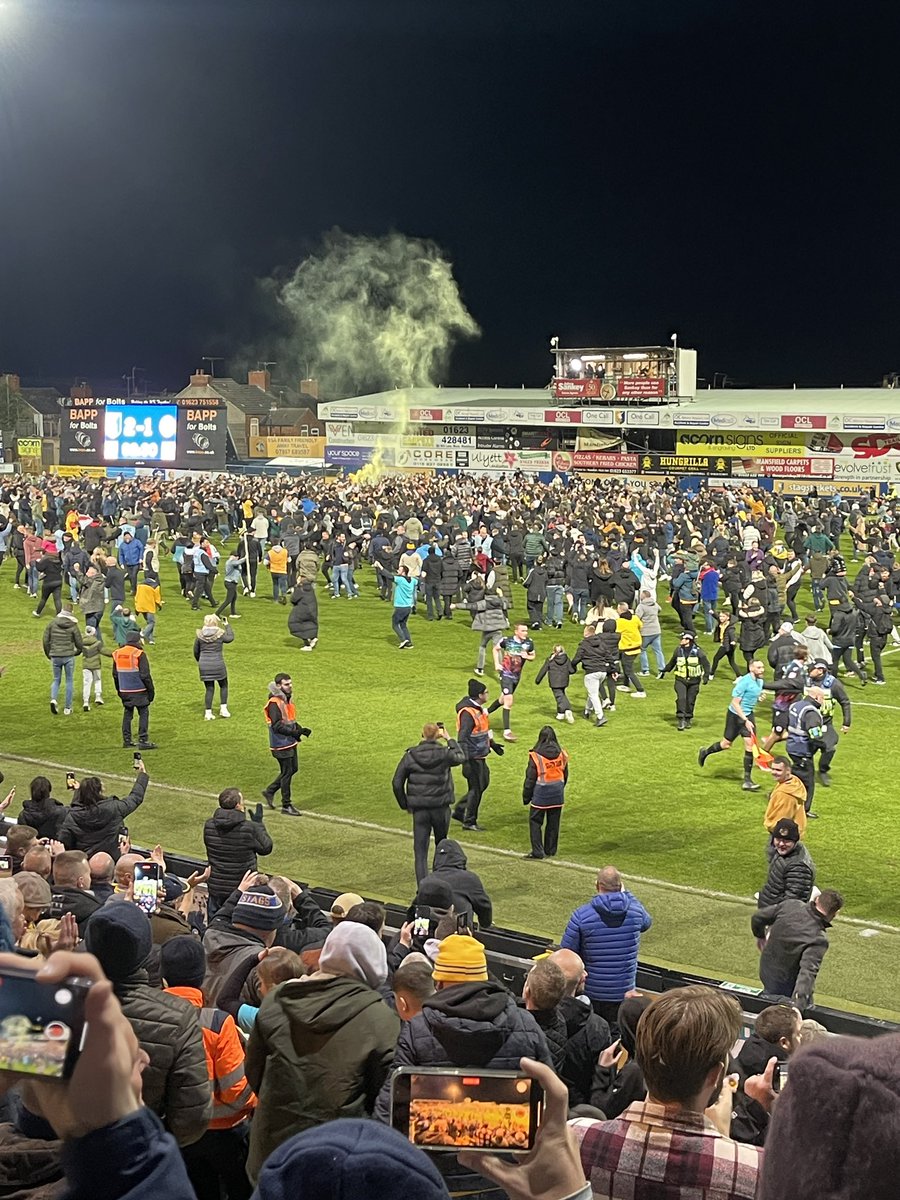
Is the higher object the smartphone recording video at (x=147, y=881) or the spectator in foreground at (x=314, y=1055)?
the spectator in foreground at (x=314, y=1055)

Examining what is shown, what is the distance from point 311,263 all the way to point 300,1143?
110 meters

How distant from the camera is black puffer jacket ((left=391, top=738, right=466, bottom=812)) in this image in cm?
1232

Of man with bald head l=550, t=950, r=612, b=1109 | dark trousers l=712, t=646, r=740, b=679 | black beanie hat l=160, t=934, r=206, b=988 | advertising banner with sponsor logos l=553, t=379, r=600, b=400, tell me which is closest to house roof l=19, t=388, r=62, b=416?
advertising banner with sponsor logos l=553, t=379, r=600, b=400

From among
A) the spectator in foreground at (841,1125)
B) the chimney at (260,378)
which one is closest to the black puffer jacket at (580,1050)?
the spectator in foreground at (841,1125)

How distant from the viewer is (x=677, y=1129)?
3.04 metres

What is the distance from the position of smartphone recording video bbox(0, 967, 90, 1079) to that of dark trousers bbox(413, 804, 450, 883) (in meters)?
10.6

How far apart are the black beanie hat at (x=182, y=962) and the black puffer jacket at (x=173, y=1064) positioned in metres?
1.38

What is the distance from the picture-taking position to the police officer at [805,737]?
1428 centimetres

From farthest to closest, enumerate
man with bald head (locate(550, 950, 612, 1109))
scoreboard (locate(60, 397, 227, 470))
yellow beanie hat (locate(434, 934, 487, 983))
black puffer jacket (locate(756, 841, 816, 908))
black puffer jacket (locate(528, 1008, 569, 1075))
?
scoreboard (locate(60, 397, 227, 470))
black puffer jacket (locate(756, 841, 816, 908))
man with bald head (locate(550, 950, 612, 1109))
black puffer jacket (locate(528, 1008, 569, 1075))
yellow beanie hat (locate(434, 934, 487, 983))

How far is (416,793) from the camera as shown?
40.5ft

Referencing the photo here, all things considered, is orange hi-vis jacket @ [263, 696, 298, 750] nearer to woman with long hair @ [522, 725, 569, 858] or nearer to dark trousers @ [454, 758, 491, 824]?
dark trousers @ [454, 758, 491, 824]

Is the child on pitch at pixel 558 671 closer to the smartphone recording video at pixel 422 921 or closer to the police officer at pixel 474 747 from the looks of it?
the police officer at pixel 474 747

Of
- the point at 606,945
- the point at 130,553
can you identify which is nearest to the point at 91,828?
the point at 606,945

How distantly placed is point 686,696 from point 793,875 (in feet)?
28.8
